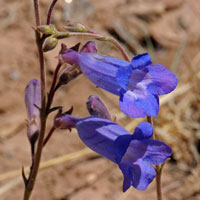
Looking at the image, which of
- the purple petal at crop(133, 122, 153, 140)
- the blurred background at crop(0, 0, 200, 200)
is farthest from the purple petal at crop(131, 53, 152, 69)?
the blurred background at crop(0, 0, 200, 200)

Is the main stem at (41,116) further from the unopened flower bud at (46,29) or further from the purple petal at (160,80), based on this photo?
the purple petal at (160,80)

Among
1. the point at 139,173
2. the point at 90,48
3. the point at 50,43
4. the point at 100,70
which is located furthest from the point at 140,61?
the point at 139,173

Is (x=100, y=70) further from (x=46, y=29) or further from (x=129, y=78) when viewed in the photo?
(x=46, y=29)

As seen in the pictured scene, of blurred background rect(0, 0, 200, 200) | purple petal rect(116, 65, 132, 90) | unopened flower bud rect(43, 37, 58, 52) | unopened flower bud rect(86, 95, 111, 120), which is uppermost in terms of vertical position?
unopened flower bud rect(43, 37, 58, 52)

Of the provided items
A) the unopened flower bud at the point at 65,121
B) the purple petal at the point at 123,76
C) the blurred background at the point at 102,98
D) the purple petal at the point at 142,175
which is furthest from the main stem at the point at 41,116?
the blurred background at the point at 102,98

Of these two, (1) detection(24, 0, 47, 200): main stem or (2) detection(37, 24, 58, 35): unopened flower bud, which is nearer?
(2) detection(37, 24, 58, 35): unopened flower bud

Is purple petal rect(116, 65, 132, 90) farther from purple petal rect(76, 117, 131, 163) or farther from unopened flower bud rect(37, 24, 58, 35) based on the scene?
unopened flower bud rect(37, 24, 58, 35)

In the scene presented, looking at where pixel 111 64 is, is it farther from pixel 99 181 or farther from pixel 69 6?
pixel 69 6

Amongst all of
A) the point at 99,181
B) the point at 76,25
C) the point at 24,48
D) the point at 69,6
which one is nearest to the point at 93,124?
the point at 76,25
